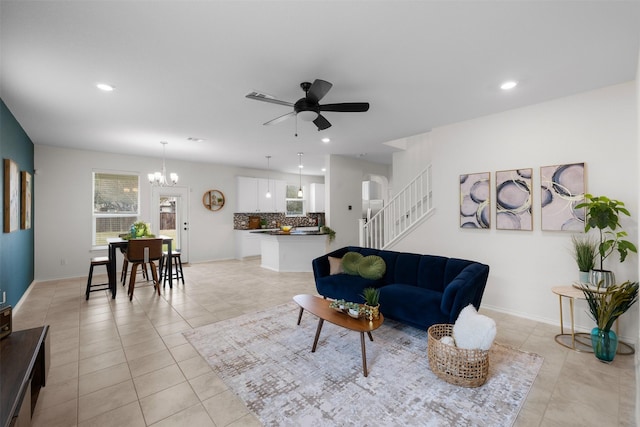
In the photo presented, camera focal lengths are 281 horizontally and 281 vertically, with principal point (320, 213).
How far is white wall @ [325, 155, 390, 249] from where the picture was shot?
6.68 metres

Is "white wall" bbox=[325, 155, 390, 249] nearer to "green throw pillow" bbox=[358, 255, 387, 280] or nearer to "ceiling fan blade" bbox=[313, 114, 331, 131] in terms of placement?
"green throw pillow" bbox=[358, 255, 387, 280]

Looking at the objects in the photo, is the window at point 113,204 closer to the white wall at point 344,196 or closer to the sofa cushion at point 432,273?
the white wall at point 344,196

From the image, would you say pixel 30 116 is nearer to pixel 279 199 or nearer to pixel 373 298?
pixel 373 298

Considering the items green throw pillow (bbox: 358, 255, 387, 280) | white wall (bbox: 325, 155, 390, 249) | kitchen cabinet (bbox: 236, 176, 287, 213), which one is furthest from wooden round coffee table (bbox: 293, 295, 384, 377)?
kitchen cabinet (bbox: 236, 176, 287, 213)

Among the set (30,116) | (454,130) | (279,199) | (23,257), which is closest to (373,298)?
(454,130)

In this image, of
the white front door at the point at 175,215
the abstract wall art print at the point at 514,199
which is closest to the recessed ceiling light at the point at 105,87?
the white front door at the point at 175,215

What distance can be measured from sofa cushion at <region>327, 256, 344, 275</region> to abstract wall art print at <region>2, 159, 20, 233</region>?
13.2 feet

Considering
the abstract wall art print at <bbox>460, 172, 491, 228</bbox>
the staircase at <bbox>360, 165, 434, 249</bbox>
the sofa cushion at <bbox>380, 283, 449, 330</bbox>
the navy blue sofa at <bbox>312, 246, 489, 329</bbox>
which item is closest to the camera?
the navy blue sofa at <bbox>312, 246, 489, 329</bbox>

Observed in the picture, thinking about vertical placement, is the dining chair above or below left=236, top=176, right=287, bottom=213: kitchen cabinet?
below

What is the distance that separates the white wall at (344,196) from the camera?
21.9 ft

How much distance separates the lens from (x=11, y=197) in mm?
3506

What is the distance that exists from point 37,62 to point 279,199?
668cm

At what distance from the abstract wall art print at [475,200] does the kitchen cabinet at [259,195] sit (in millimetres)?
5871

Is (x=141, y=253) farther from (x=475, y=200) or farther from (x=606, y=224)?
(x=606, y=224)
